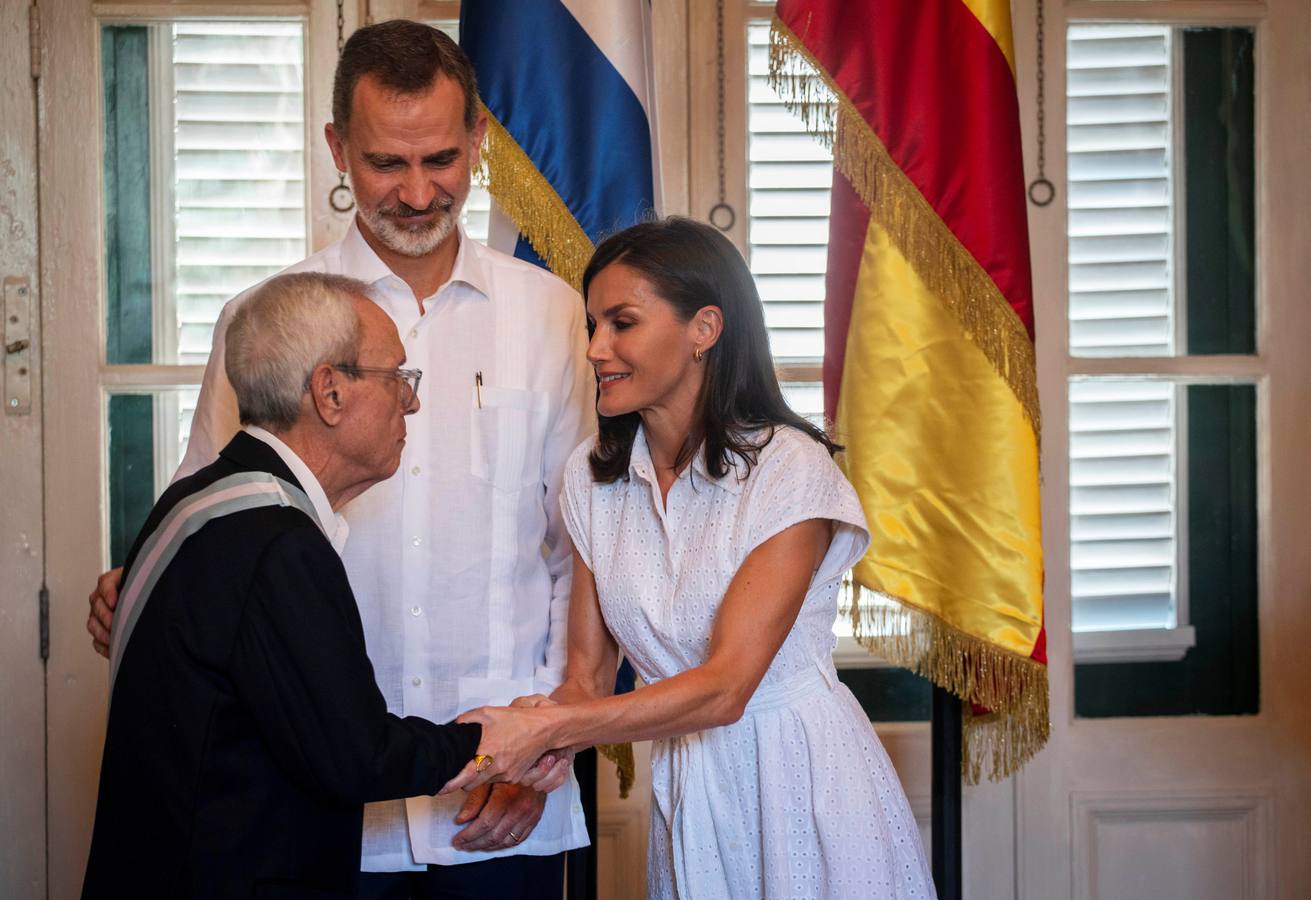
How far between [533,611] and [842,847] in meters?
0.60

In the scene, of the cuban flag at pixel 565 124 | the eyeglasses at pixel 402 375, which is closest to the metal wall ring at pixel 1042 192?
the cuban flag at pixel 565 124

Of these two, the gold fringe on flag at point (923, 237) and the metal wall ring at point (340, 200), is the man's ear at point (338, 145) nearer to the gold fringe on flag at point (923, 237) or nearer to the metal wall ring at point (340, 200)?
the gold fringe on flag at point (923, 237)

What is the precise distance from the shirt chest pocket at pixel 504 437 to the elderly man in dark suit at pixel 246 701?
19.9 inches

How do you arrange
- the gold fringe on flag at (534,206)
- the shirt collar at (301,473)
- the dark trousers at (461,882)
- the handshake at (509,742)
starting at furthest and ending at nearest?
the gold fringe on flag at (534,206) < the dark trousers at (461,882) < the handshake at (509,742) < the shirt collar at (301,473)

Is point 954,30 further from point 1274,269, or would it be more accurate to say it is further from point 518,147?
point 1274,269

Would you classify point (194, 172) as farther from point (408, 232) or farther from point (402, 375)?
point (402, 375)

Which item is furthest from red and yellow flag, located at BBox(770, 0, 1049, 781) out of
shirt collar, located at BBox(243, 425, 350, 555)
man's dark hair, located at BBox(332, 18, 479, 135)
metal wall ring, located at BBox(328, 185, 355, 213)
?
shirt collar, located at BBox(243, 425, 350, 555)

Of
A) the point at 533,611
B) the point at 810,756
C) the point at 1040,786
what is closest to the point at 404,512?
the point at 533,611

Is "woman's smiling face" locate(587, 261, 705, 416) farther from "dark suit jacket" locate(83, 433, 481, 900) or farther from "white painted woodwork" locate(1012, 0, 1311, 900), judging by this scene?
"white painted woodwork" locate(1012, 0, 1311, 900)

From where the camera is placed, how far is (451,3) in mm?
3174

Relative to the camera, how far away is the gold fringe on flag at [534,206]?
102 inches

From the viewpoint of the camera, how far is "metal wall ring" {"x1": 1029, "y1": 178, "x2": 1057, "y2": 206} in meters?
3.23

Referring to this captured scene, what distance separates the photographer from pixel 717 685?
181cm

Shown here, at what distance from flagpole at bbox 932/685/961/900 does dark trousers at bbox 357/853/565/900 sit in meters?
0.96
